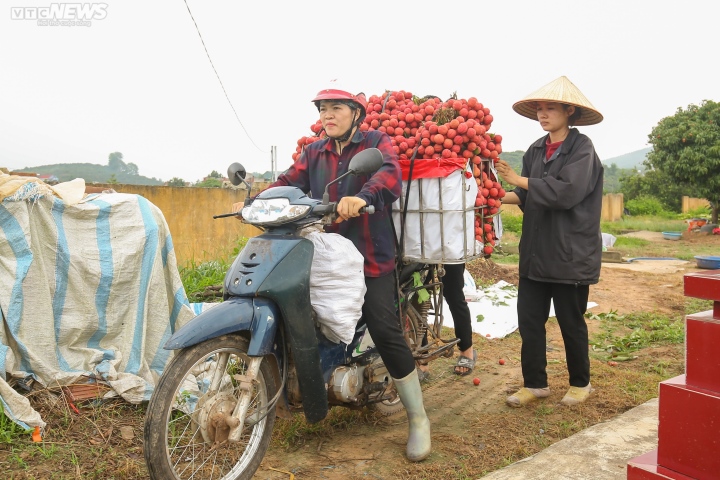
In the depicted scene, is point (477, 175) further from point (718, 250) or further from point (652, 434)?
point (718, 250)

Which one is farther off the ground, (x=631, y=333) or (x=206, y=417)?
(x=206, y=417)

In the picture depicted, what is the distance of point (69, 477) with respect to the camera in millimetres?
3021

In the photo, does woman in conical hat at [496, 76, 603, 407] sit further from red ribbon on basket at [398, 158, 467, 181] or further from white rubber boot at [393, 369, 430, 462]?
white rubber boot at [393, 369, 430, 462]

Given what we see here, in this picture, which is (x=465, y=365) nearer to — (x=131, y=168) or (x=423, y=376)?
(x=423, y=376)

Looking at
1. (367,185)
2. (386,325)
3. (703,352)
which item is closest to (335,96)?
(367,185)

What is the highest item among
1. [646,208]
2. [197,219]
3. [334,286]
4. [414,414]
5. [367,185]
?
[367,185]

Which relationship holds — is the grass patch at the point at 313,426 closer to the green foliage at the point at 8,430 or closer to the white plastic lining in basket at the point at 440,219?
the white plastic lining in basket at the point at 440,219

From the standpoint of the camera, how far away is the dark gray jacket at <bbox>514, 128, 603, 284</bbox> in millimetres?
4023

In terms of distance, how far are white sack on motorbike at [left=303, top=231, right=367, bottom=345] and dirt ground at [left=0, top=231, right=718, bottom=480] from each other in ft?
2.67

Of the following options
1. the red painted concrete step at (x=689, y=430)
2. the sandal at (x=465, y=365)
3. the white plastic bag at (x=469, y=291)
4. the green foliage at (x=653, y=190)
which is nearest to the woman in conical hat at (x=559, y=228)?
the sandal at (x=465, y=365)

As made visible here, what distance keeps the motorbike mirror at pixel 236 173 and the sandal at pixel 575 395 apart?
8.75ft

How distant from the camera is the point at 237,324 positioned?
9.01ft

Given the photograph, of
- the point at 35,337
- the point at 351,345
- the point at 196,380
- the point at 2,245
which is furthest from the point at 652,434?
the point at 2,245

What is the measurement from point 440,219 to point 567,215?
3.45 feet
